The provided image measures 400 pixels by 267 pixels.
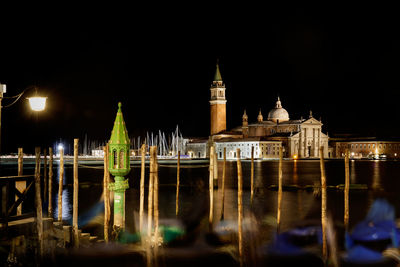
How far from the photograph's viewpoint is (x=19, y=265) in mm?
7980

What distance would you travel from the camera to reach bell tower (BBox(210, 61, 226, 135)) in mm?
74500

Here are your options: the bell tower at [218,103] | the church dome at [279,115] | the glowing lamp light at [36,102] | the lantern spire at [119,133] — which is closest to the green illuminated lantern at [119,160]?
the lantern spire at [119,133]

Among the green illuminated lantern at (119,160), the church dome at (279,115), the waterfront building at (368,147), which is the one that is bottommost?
the waterfront building at (368,147)

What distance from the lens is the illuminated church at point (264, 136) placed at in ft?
227

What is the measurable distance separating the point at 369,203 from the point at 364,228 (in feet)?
17.3

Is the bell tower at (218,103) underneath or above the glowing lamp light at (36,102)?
above

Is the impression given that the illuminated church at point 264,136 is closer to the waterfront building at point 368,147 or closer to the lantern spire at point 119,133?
the waterfront building at point 368,147

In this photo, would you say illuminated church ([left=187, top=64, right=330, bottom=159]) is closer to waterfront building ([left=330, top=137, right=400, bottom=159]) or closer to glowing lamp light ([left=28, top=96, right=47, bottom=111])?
waterfront building ([left=330, top=137, right=400, bottom=159])

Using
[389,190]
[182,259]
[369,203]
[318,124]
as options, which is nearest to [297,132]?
[318,124]

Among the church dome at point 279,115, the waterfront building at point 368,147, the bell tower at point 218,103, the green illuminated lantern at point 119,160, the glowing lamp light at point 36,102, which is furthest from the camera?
the church dome at point 279,115

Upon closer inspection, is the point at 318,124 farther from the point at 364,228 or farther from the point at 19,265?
the point at 19,265

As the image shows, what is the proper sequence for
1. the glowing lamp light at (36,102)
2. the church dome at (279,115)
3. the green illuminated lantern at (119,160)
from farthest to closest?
1. the church dome at (279,115)
2. the green illuminated lantern at (119,160)
3. the glowing lamp light at (36,102)

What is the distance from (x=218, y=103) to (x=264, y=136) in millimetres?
9002

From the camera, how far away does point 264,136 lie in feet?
236
